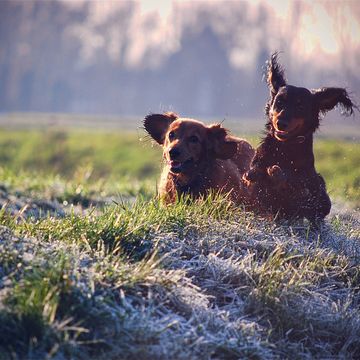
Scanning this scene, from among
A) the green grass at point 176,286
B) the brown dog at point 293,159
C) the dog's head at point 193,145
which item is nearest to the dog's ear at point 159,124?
the dog's head at point 193,145

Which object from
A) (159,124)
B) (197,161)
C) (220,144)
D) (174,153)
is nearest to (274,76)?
(220,144)

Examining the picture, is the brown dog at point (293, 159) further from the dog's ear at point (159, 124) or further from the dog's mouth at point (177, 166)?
the dog's ear at point (159, 124)

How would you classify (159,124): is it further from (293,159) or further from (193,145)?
(293,159)

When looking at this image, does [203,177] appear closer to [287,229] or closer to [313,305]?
[287,229]

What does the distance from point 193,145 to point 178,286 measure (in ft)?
7.58

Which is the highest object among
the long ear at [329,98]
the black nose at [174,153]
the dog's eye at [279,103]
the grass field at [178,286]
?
the long ear at [329,98]

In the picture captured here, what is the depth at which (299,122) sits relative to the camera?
6.65m

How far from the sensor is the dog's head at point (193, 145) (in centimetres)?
710

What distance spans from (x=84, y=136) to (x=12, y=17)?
52644 mm

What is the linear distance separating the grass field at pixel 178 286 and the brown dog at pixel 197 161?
1.67ft

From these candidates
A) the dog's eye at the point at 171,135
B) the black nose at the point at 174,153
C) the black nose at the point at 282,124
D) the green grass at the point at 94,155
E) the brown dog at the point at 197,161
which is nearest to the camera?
the black nose at the point at 282,124

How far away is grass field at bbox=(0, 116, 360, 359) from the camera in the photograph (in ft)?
14.7

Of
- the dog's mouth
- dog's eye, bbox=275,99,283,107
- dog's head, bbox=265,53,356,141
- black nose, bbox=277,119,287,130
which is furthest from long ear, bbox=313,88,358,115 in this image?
the dog's mouth

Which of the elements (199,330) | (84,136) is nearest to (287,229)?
(199,330)
